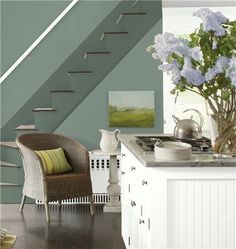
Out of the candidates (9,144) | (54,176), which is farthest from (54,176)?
(9,144)

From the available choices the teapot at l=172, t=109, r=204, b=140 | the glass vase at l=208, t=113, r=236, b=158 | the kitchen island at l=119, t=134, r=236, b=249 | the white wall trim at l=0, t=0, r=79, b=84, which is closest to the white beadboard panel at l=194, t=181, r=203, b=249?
the kitchen island at l=119, t=134, r=236, b=249

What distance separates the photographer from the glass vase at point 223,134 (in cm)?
294

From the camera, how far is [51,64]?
23.0ft

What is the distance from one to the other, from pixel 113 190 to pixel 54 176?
87cm

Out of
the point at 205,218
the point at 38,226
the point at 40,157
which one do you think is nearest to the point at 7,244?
the point at 205,218

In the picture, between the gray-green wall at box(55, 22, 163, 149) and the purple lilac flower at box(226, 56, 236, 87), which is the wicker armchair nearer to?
the gray-green wall at box(55, 22, 163, 149)

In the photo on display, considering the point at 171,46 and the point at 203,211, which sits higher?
the point at 171,46

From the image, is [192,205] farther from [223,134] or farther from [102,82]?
[102,82]

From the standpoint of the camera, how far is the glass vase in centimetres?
294

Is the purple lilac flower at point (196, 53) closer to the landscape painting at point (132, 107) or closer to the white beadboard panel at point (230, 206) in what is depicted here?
the white beadboard panel at point (230, 206)

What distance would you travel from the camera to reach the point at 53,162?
19.7 feet

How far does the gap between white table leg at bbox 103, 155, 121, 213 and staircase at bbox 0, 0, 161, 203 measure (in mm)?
1061

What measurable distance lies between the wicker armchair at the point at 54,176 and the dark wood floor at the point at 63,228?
18 cm

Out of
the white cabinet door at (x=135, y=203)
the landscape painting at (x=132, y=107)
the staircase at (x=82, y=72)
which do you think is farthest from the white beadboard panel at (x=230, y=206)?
the staircase at (x=82, y=72)
